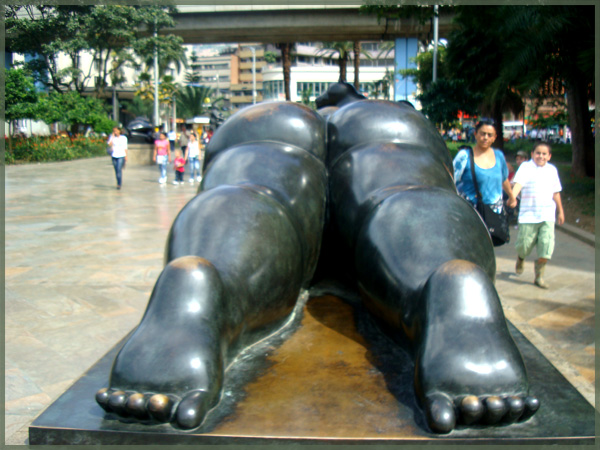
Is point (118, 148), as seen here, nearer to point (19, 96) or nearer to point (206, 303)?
point (19, 96)

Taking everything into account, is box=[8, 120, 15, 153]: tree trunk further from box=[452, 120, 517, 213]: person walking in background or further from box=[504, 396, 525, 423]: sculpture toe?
box=[504, 396, 525, 423]: sculpture toe

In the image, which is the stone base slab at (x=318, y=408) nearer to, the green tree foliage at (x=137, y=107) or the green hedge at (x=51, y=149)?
the green hedge at (x=51, y=149)

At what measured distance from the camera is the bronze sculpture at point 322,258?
1872mm

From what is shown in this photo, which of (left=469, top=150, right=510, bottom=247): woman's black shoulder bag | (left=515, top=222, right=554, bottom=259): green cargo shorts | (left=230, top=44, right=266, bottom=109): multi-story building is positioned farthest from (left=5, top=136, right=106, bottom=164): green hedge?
(left=230, top=44, right=266, bottom=109): multi-story building

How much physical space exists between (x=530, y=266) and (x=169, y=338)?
6.37m

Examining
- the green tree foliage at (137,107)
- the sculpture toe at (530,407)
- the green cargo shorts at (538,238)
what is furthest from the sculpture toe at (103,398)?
the green tree foliage at (137,107)

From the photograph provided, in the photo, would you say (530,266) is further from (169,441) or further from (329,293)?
(169,441)

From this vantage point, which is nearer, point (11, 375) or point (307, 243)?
point (307, 243)

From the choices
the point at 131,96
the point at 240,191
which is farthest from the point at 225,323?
the point at 131,96

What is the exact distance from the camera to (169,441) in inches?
70.2

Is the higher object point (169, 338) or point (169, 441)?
point (169, 338)

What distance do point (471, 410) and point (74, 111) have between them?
3062cm

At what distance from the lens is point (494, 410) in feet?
5.87

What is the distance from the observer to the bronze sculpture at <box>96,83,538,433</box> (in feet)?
6.14
